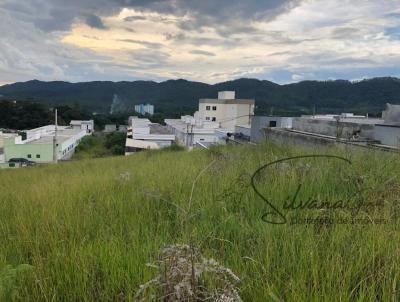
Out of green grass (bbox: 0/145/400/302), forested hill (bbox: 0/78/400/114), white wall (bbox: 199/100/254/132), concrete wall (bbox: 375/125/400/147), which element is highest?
forested hill (bbox: 0/78/400/114)

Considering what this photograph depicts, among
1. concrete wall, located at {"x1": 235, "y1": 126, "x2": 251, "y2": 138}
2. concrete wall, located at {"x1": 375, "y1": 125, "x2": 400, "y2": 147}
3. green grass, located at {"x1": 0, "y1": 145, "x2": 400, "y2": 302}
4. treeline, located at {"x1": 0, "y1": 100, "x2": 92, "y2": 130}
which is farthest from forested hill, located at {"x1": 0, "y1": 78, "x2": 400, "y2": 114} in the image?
green grass, located at {"x1": 0, "y1": 145, "x2": 400, "y2": 302}

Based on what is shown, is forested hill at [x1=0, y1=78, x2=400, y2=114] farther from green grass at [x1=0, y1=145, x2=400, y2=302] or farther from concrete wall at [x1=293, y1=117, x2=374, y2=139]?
green grass at [x1=0, y1=145, x2=400, y2=302]

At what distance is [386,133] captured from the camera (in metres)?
9.73

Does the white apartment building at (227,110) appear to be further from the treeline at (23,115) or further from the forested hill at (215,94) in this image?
the treeline at (23,115)

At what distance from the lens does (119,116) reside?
89.4 m

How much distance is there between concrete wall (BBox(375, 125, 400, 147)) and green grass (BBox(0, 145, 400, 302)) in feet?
19.5

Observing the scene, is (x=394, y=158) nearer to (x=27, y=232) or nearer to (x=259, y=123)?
(x=27, y=232)

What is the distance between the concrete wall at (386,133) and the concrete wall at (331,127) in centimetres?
34

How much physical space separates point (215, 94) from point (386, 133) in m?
99.3

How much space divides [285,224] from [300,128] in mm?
14398

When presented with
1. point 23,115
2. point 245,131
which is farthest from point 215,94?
point 245,131

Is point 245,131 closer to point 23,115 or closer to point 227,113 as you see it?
point 227,113

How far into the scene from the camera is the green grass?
1717mm

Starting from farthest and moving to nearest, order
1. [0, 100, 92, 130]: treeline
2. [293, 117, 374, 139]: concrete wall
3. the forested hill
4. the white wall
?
[0, 100, 92, 130]: treeline, the forested hill, the white wall, [293, 117, 374, 139]: concrete wall
